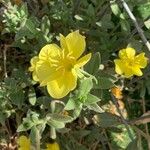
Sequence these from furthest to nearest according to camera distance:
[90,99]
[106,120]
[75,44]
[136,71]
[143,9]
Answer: [143,9], [106,120], [136,71], [90,99], [75,44]

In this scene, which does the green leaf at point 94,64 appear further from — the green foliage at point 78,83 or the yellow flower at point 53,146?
the yellow flower at point 53,146

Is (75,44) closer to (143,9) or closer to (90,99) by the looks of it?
(90,99)

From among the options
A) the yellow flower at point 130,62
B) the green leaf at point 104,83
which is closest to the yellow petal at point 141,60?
the yellow flower at point 130,62

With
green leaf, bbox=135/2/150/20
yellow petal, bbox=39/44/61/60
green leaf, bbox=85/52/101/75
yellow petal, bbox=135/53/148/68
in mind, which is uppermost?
yellow petal, bbox=39/44/61/60

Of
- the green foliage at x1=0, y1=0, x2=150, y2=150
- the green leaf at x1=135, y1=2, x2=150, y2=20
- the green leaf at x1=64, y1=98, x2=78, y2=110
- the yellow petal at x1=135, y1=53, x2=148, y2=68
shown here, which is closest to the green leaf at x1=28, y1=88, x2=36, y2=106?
the green foliage at x1=0, y1=0, x2=150, y2=150

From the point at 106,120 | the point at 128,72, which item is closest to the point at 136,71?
the point at 128,72

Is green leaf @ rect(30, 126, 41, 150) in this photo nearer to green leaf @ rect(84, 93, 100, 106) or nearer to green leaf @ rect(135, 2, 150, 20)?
green leaf @ rect(84, 93, 100, 106)

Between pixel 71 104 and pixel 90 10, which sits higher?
pixel 90 10
